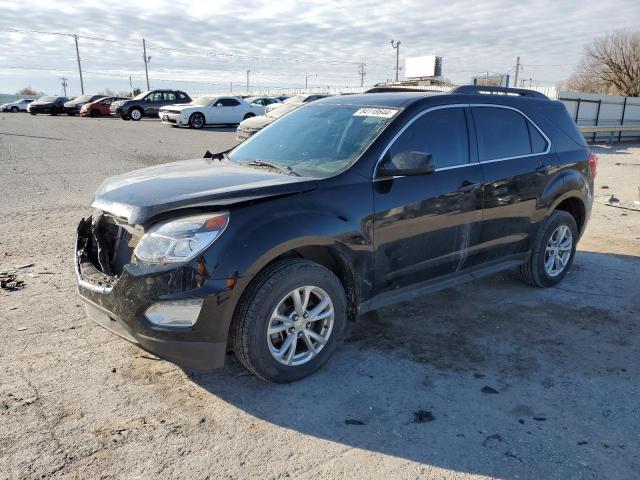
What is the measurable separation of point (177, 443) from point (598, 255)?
→ 18.8ft

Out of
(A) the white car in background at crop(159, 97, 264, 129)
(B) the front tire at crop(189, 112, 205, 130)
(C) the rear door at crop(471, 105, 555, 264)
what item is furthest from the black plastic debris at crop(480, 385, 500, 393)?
(B) the front tire at crop(189, 112, 205, 130)

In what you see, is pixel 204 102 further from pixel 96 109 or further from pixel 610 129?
pixel 610 129

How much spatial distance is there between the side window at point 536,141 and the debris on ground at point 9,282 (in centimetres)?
493

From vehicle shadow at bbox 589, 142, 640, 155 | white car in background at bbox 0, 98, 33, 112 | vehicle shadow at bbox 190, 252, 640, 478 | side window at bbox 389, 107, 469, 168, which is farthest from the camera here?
white car in background at bbox 0, 98, 33, 112

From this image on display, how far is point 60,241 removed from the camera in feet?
21.1

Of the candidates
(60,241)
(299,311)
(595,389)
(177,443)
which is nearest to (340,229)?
(299,311)

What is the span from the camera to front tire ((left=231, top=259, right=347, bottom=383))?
3.19m

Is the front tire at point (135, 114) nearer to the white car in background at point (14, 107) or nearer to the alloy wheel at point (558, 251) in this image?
the white car in background at point (14, 107)

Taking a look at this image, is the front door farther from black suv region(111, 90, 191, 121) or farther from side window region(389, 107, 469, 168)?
black suv region(111, 90, 191, 121)

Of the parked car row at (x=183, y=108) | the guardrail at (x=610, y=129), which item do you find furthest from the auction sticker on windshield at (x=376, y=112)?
the guardrail at (x=610, y=129)

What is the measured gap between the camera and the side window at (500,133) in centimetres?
452

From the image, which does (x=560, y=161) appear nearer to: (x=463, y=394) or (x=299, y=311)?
(x=463, y=394)

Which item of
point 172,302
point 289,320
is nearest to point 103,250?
point 172,302

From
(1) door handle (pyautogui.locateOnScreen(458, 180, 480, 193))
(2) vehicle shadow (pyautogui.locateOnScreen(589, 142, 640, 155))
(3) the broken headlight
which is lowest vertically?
(2) vehicle shadow (pyautogui.locateOnScreen(589, 142, 640, 155))
